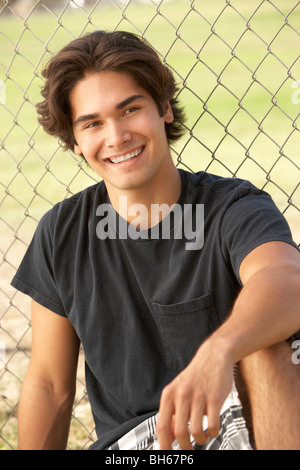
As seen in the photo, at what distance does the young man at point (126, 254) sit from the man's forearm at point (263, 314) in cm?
11

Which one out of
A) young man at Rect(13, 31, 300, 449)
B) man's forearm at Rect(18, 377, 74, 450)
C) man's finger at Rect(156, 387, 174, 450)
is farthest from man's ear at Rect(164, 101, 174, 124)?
man's finger at Rect(156, 387, 174, 450)

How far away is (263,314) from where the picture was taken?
1.68 m

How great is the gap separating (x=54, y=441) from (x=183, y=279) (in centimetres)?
75

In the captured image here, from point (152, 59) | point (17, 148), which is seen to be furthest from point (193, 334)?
point (17, 148)

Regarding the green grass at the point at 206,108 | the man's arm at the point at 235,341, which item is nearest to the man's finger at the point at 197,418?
the man's arm at the point at 235,341

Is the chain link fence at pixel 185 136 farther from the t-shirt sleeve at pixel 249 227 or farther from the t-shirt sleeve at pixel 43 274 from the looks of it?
the t-shirt sleeve at pixel 249 227

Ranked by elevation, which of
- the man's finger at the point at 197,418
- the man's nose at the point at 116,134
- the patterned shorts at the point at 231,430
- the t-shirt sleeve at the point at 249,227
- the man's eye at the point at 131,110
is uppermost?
the man's eye at the point at 131,110

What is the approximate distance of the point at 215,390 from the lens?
1541mm

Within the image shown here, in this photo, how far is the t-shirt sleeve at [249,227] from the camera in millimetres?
1938

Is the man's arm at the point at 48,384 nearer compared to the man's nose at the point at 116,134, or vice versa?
the man's nose at the point at 116,134

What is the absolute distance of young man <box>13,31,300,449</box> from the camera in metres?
2.11

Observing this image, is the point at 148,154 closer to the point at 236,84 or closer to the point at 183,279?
the point at 183,279

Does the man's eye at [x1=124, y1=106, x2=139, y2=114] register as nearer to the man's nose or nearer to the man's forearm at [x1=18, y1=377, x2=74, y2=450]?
the man's nose

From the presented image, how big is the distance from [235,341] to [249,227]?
18.8 inches
